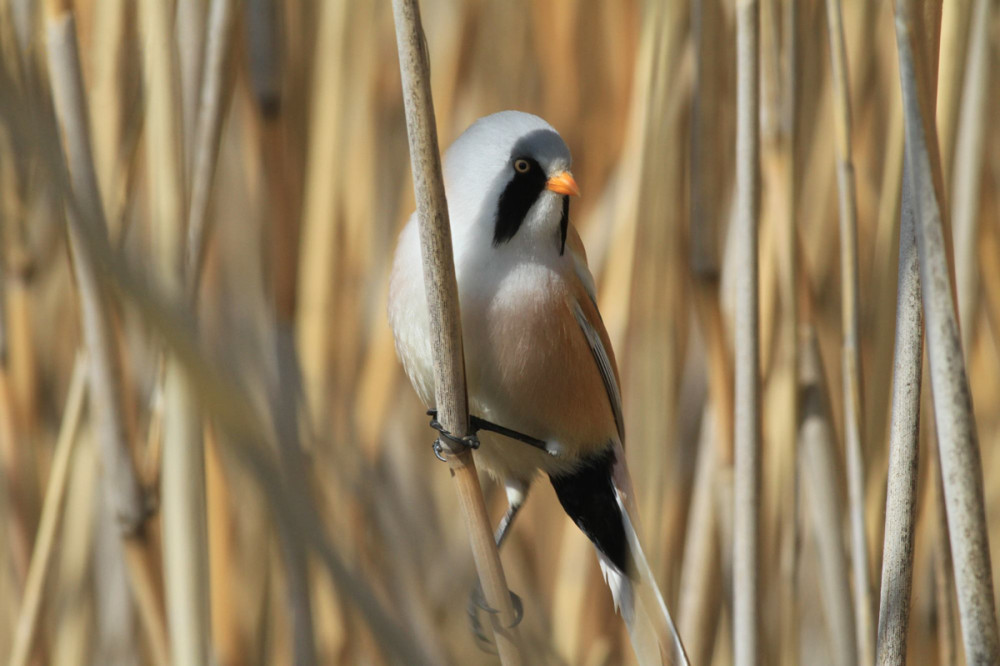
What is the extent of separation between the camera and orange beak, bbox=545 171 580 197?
41.3 inches

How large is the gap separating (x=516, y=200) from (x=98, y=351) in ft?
1.83

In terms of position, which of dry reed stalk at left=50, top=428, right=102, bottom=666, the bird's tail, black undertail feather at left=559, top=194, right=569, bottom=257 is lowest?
dry reed stalk at left=50, top=428, right=102, bottom=666

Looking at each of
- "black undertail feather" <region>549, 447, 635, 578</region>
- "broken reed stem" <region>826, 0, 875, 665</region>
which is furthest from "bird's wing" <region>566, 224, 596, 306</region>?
"broken reed stem" <region>826, 0, 875, 665</region>

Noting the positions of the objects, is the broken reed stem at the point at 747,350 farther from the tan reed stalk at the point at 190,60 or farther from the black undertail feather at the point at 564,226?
the tan reed stalk at the point at 190,60

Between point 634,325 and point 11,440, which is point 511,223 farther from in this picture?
point 11,440

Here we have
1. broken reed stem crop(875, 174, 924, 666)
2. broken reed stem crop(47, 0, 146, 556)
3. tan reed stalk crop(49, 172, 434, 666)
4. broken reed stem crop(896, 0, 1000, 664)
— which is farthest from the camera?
broken reed stem crop(47, 0, 146, 556)

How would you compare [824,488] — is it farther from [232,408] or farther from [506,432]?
[232,408]

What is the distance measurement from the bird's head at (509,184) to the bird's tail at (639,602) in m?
0.39

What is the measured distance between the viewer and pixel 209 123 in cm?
115

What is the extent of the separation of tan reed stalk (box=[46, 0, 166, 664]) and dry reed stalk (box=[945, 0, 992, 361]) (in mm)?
1140

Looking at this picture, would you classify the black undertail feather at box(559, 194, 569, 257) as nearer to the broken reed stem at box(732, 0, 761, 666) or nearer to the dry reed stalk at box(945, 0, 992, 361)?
the broken reed stem at box(732, 0, 761, 666)

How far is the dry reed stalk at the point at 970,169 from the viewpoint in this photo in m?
1.26

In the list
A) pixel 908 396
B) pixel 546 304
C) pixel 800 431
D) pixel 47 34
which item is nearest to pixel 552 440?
pixel 546 304

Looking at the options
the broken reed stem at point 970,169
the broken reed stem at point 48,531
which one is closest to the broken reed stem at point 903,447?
the broken reed stem at point 970,169
